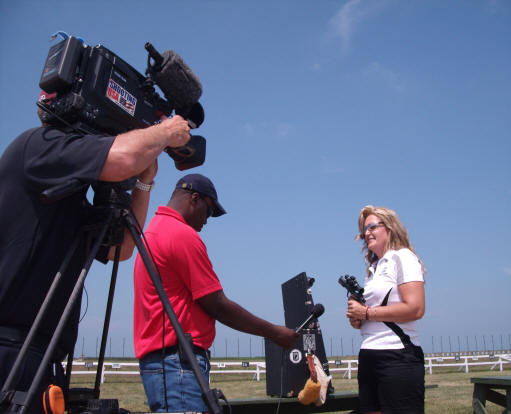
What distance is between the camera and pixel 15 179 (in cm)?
157

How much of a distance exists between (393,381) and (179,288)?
1.71m

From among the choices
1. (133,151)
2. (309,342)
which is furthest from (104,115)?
(309,342)

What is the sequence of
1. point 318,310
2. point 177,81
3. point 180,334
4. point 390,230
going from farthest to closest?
point 390,230 < point 318,310 < point 177,81 < point 180,334

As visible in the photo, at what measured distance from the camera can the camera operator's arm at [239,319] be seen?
7.70ft

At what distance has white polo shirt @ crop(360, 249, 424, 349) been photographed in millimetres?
3236

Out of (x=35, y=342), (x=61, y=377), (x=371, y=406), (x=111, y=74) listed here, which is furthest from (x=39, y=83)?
(x=371, y=406)

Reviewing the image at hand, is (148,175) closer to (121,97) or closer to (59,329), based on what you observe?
(121,97)

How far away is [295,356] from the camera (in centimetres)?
442

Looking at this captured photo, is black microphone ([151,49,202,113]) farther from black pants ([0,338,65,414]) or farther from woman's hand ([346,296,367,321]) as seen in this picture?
woman's hand ([346,296,367,321])

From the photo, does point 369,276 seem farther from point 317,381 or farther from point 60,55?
point 60,55

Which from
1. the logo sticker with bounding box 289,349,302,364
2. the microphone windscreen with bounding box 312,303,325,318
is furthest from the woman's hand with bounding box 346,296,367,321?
the logo sticker with bounding box 289,349,302,364

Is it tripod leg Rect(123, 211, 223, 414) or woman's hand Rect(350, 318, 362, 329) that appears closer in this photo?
→ tripod leg Rect(123, 211, 223, 414)

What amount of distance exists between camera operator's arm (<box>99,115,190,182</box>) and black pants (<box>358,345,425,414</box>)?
232 centimetres

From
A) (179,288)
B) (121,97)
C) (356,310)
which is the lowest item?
(356,310)
